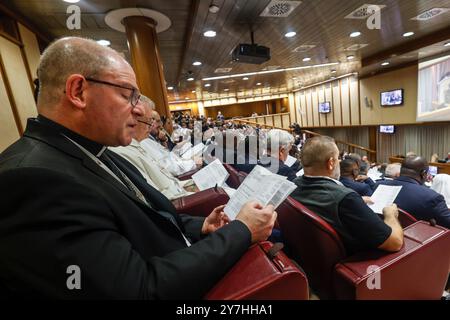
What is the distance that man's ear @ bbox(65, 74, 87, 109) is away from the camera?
663 millimetres

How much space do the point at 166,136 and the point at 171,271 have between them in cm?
403

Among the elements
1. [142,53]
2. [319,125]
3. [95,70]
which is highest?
[142,53]

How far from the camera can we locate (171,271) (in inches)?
22.8

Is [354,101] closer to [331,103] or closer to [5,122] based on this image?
[331,103]

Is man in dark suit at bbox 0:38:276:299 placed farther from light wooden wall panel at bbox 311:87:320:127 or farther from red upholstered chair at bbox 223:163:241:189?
light wooden wall panel at bbox 311:87:320:127

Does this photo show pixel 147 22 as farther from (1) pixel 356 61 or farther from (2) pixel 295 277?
(1) pixel 356 61

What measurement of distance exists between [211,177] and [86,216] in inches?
63.6

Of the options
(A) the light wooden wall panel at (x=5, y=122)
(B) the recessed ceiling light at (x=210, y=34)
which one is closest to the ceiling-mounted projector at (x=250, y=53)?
(B) the recessed ceiling light at (x=210, y=34)

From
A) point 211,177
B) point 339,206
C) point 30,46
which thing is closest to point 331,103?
point 211,177

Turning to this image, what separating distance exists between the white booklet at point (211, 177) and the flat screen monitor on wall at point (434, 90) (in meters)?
7.18

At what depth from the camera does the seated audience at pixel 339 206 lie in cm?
115

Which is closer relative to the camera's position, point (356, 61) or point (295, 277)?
point (295, 277)

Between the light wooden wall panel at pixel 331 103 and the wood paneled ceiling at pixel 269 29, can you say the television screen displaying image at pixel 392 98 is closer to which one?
the wood paneled ceiling at pixel 269 29

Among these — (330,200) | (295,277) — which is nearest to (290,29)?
(330,200)
